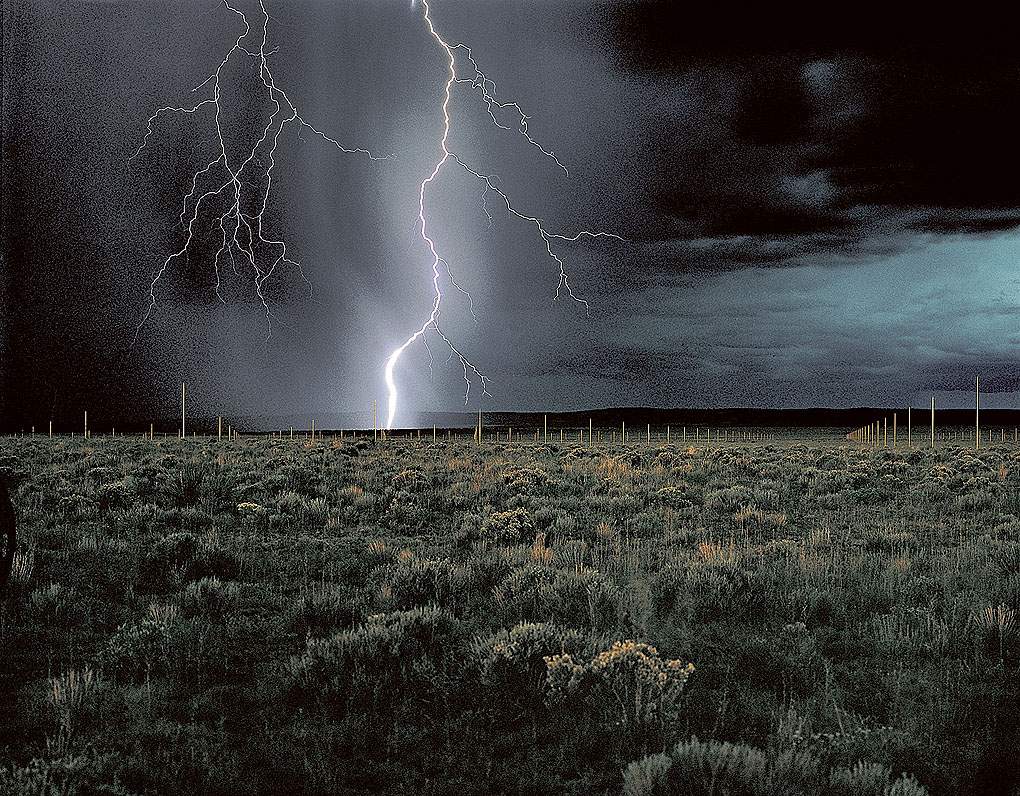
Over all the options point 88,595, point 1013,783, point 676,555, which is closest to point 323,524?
point 88,595

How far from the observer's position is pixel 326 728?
4816 millimetres

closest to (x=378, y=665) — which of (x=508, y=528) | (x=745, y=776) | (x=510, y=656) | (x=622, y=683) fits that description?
(x=510, y=656)

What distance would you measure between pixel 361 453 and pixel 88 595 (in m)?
24.7

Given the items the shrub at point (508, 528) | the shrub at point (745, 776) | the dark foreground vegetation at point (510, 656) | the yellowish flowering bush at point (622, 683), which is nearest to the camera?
the shrub at point (745, 776)

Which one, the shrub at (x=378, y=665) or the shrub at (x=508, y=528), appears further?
the shrub at (x=508, y=528)

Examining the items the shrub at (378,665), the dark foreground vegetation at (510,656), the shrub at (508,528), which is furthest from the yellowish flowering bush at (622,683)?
the shrub at (508,528)

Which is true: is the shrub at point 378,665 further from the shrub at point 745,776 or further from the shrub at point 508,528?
Result: the shrub at point 508,528

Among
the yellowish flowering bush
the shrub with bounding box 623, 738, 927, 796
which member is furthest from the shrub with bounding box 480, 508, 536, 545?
the shrub with bounding box 623, 738, 927, 796

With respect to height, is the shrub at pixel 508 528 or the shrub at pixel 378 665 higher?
the shrub at pixel 508 528

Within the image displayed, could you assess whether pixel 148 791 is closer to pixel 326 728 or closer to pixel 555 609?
pixel 326 728

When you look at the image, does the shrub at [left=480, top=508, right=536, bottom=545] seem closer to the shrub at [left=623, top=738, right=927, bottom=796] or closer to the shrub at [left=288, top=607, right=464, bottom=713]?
the shrub at [left=288, top=607, right=464, bottom=713]

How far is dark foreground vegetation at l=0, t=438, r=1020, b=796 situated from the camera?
14.1 feet

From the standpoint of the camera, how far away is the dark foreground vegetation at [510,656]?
14.1ft

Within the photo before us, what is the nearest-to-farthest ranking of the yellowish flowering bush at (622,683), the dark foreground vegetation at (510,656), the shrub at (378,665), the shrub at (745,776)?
the shrub at (745,776)
the dark foreground vegetation at (510,656)
the yellowish flowering bush at (622,683)
the shrub at (378,665)
